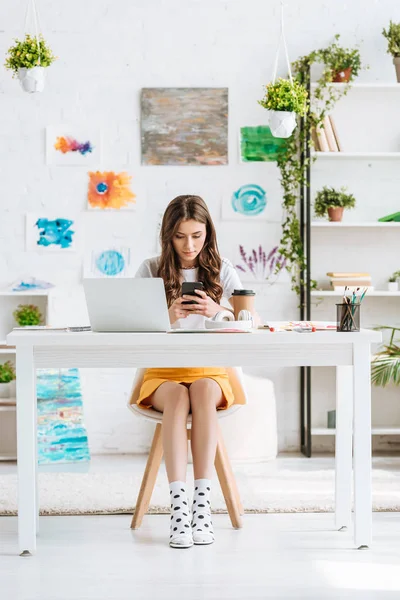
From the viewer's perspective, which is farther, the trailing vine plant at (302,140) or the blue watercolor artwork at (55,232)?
the blue watercolor artwork at (55,232)

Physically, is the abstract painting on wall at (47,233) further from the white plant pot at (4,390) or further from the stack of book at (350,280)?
the stack of book at (350,280)

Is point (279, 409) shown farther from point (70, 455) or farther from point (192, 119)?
point (192, 119)

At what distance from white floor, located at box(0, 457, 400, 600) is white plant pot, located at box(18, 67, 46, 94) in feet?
6.22

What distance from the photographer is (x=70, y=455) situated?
178 inches

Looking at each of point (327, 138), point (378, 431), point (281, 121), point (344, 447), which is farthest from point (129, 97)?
point (344, 447)

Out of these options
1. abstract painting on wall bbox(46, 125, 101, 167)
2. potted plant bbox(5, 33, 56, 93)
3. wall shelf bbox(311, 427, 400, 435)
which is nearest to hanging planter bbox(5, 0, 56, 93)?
potted plant bbox(5, 33, 56, 93)

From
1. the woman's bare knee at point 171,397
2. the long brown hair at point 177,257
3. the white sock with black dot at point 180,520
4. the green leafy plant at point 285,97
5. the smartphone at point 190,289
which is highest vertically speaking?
the green leafy plant at point 285,97

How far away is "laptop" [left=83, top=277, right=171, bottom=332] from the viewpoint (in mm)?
2611

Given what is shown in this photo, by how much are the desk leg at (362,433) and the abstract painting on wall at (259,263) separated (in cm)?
213

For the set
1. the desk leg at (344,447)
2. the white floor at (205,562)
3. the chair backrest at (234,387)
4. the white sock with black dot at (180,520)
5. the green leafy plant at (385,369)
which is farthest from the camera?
the green leafy plant at (385,369)

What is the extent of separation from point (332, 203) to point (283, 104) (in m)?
1.09

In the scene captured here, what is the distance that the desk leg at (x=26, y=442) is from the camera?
2.65 m

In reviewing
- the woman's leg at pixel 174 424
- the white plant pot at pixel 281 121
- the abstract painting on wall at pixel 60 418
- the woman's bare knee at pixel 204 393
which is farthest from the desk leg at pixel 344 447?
the abstract painting on wall at pixel 60 418

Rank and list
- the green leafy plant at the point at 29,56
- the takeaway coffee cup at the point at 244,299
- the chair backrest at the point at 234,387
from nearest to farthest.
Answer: the takeaway coffee cup at the point at 244,299 < the chair backrest at the point at 234,387 < the green leafy plant at the point at 29,56
